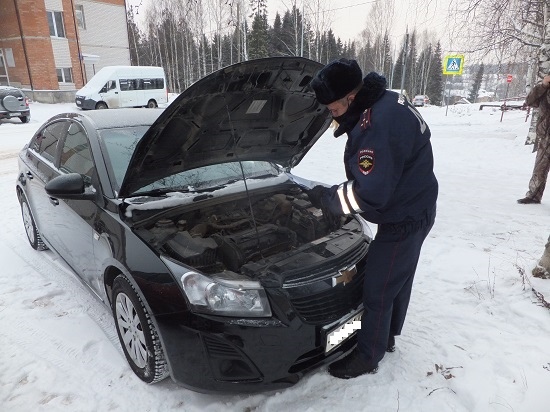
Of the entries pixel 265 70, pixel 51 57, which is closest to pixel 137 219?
pixel 265 70

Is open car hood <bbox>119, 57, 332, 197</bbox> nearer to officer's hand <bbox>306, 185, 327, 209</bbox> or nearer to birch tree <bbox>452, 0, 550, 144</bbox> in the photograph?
officer's hand <bbox>306, 185, 327, 209</bbox>

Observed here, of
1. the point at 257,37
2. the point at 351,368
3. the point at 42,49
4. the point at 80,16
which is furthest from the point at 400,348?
the point at 257,37

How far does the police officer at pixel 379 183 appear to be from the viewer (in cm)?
187

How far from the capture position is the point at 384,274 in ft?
7.05

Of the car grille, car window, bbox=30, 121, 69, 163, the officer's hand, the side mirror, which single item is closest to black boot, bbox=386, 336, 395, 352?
the car grille

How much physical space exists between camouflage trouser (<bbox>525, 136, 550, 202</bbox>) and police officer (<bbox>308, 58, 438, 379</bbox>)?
3.96m

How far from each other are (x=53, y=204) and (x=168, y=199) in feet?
4.09

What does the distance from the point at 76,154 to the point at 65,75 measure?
83.9ft

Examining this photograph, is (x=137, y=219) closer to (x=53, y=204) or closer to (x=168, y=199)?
(x=168, y=199)

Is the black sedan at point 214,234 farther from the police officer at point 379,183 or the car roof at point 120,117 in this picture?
the police officer at point 379,183

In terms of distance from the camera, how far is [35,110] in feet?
64.9

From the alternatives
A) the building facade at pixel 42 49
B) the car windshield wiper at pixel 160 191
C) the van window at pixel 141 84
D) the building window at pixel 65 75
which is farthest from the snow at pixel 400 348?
the building window at pixel 65 75

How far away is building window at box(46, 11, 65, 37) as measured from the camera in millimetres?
23034

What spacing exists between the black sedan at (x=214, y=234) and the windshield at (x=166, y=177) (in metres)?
0.01
